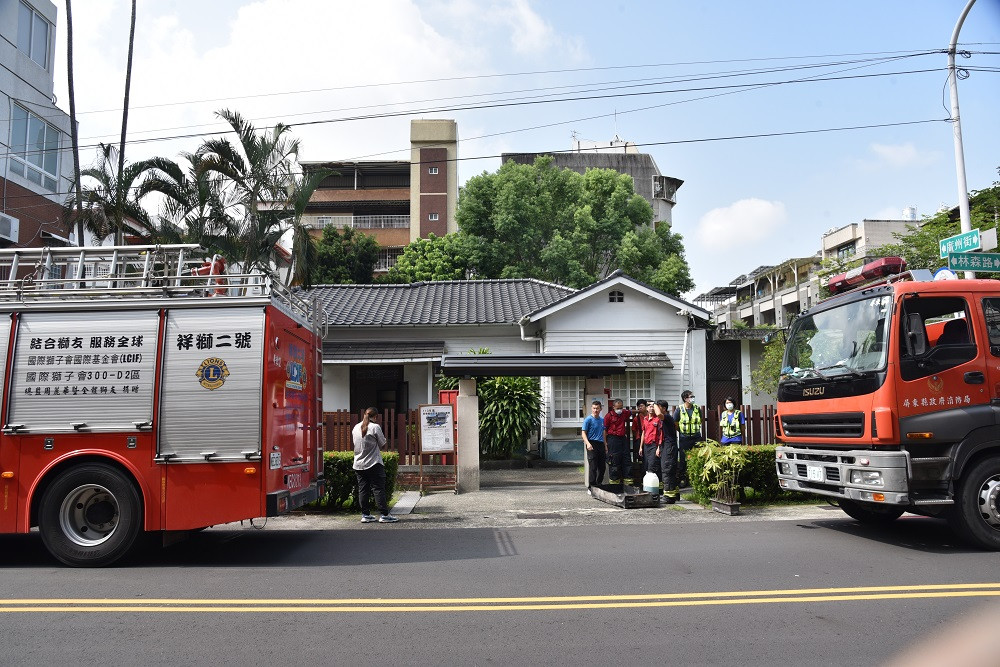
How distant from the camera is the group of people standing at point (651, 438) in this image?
43.1ft

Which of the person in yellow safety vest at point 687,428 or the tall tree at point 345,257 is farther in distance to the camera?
the tall tree at point 345,257

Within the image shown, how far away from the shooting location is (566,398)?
20891 millimetres

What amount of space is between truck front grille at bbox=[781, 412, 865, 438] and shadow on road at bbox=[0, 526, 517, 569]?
386 cm

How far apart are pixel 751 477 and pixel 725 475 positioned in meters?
0.68

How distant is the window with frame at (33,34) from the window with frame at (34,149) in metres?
2.16

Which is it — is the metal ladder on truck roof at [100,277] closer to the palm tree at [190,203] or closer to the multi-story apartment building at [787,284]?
the palm tree at [190,203]

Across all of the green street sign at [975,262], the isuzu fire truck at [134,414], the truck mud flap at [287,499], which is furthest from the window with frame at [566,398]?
the isuzu fire truck at [134,414]

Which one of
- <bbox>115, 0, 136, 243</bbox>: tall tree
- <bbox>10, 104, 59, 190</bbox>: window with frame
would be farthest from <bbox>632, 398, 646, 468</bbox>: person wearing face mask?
<bbox>10, 104, 59, 190</bbox>: window with frame

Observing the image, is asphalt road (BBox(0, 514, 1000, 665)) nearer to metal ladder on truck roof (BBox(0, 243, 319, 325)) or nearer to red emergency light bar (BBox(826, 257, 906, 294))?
metal ladder on truck roof (BBox(0, 243, 319, 325))

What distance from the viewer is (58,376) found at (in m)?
8.16

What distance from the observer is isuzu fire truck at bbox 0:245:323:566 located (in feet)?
26.0

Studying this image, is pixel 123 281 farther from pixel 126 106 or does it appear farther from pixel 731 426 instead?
pixel 126 106

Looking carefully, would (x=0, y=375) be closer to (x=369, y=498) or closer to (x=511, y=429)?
(x=369, y=498)

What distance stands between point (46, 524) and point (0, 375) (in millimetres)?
1714
